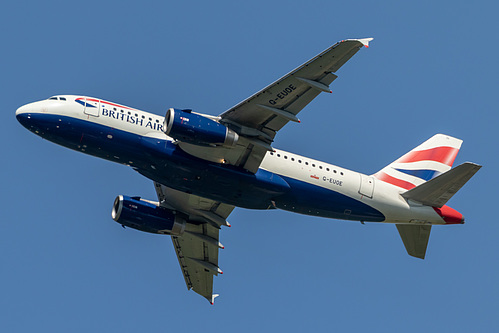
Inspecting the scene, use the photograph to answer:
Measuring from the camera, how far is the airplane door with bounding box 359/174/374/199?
4862 centimetres

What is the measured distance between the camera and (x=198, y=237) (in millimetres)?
53938

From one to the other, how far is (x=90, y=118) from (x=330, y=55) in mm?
14139

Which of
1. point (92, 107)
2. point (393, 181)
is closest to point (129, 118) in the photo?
point (92, 107)

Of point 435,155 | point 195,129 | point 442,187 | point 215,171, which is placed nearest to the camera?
point 195,129

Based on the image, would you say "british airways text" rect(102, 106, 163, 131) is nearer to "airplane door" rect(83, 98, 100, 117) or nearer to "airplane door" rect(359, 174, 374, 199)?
"airplane door" rect(83, 98, 100, 117)

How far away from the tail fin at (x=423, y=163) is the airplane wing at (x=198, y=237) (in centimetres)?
1089

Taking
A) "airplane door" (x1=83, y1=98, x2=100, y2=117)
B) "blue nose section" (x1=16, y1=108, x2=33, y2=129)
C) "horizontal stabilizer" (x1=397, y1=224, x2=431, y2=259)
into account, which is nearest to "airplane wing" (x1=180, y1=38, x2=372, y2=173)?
"airplane door" (x1=83, y1=98, x2=100, y2=117)

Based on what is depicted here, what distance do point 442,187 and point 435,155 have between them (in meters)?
5.81

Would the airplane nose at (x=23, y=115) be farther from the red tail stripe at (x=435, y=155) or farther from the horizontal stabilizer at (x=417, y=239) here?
the horizontal stabilizer at (x=417, y=239)

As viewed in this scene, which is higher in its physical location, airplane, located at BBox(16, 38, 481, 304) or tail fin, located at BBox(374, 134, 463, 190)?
tail fin, located at BBox(374, 134, 463, 190)

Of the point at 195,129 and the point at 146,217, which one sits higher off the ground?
the point at 195,129

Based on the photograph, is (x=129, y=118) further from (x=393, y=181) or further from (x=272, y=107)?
(x=393, y=181)

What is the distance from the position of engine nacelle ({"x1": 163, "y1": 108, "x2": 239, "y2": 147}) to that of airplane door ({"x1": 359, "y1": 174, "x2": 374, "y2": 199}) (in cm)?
944

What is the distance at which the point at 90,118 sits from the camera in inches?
1758
